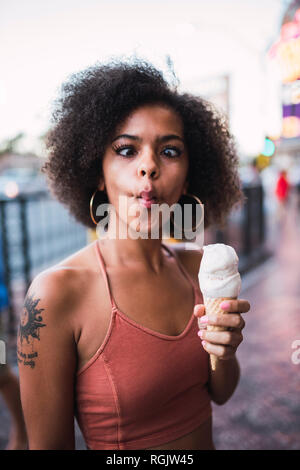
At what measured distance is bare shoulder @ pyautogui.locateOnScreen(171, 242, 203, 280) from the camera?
196cm

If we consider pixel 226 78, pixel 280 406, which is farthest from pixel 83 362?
pixel 226 78

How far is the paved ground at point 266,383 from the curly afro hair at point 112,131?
1726mm

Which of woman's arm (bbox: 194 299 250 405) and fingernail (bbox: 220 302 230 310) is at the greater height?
fingernail (bbox: 220 302 230 310)

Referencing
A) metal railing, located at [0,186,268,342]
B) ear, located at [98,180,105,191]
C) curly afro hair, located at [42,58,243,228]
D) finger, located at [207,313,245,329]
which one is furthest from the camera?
metal railing, located at [0,186,268,342]

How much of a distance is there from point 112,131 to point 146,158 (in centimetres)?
28

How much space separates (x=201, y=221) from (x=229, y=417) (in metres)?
1.71

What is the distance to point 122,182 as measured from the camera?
1567 millimetres

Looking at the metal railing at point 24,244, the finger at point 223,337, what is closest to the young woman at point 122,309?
the finger at point 223,337

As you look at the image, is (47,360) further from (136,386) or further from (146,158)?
(146,158)

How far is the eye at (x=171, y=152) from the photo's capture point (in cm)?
161

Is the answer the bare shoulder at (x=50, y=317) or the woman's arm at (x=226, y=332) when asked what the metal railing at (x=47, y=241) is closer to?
the bare shoulder at (x=50, y=317)

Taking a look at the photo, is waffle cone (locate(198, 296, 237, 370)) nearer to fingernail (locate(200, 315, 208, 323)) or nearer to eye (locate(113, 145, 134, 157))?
fingernail (locate(200, 315, 208, 323))

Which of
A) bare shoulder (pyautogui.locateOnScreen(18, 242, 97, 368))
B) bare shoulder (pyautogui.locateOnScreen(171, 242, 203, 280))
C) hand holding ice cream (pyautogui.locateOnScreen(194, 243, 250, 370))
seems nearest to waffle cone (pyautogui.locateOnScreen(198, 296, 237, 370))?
hand holding ice cream (pyautogui.locateOnScreen(194, 243, 250, 370))
